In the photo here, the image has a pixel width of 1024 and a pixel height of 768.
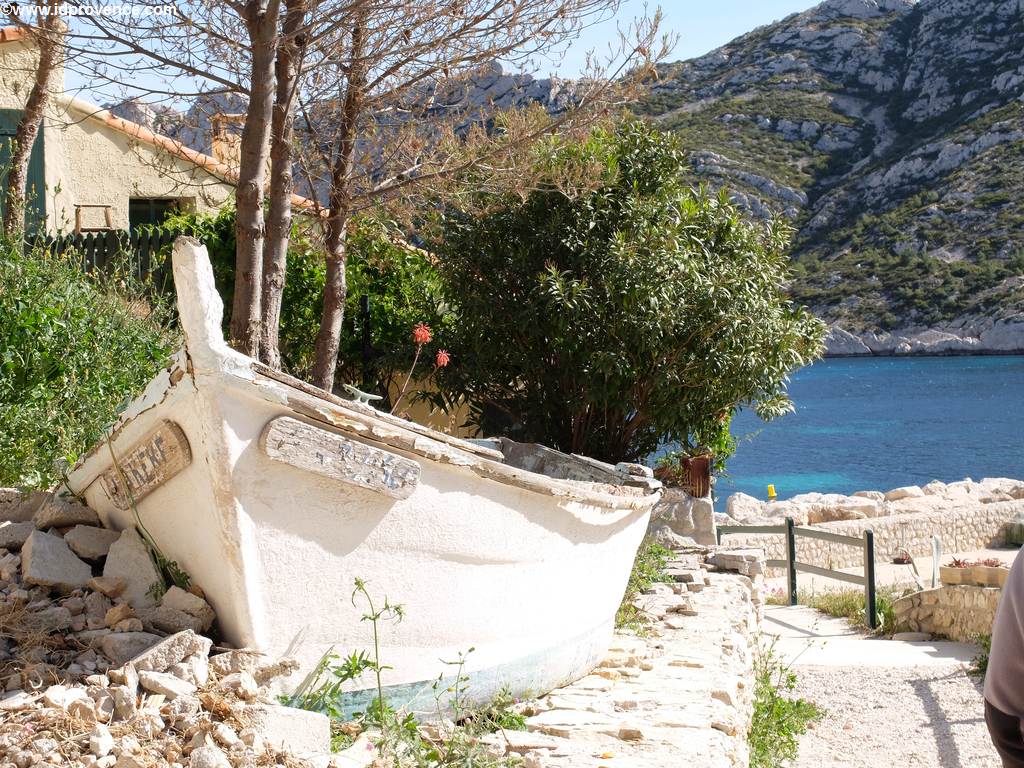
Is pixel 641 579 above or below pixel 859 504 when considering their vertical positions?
above

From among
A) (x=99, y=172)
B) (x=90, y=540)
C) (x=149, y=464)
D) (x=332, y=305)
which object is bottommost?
(x=90, y=540)

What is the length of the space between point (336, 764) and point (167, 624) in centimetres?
85

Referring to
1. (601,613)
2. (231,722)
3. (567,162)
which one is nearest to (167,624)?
(231,722)

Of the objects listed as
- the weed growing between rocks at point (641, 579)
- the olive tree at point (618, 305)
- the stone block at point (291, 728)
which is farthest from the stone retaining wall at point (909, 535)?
the stone block at point (291, 728)

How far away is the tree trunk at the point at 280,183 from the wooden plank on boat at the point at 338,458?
2.66m

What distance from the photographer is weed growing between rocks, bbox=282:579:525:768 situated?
346cm

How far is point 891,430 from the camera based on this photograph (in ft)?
170

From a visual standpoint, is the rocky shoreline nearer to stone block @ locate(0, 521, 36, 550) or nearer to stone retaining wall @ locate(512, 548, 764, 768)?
stone retaining wall @ locate(512, 548, 764, 768)

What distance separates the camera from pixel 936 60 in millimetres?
66625

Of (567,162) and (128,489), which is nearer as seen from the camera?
(128,489)

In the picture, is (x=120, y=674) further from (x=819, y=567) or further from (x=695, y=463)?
(x=819, y=567)

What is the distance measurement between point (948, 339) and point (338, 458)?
62227 mm

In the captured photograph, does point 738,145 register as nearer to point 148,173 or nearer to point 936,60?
point 936,60

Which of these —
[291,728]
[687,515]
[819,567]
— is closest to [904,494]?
[819,567]
